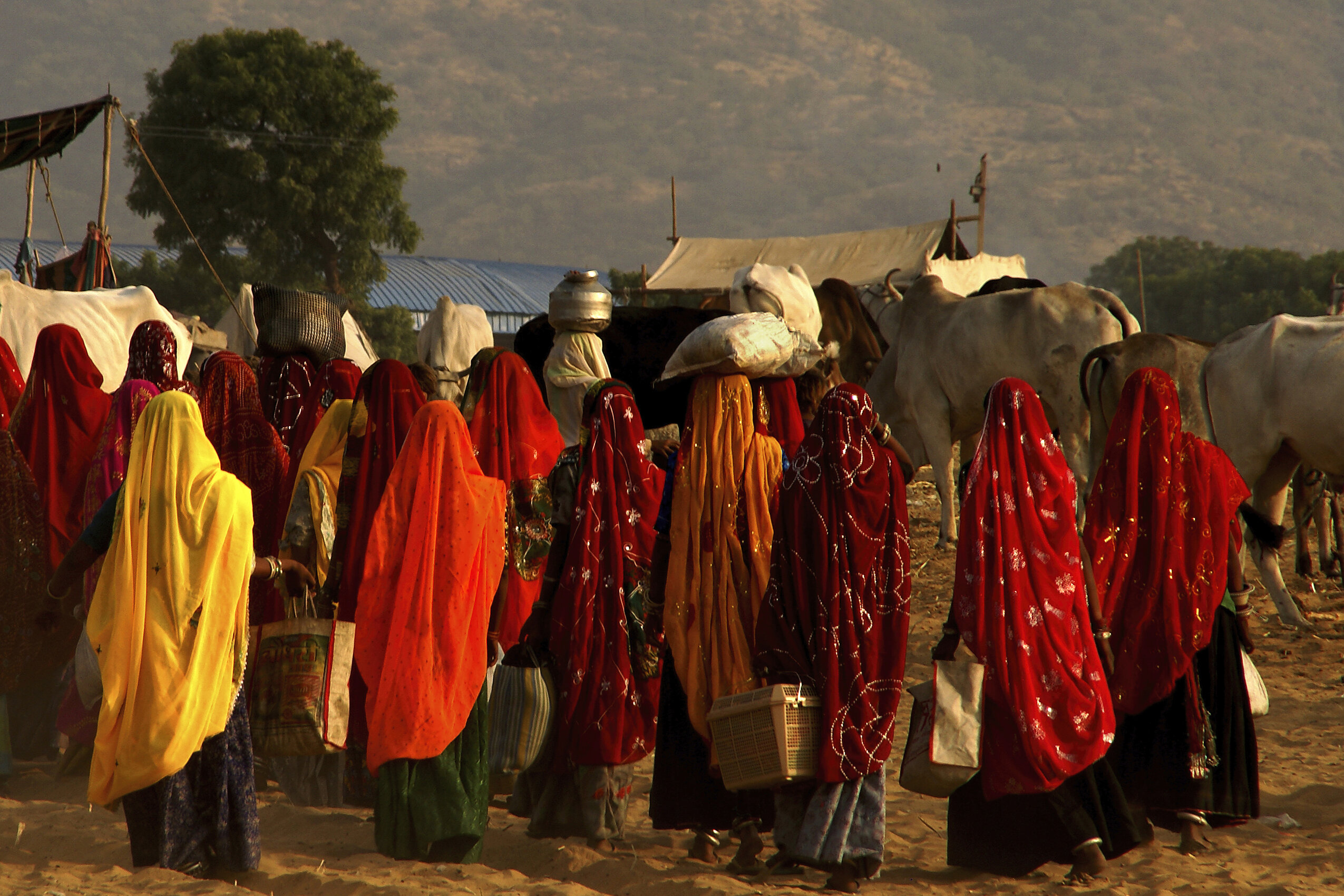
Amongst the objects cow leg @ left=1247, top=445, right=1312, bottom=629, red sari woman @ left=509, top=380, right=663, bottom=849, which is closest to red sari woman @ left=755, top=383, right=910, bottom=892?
red sari woman @ left=509, top=380, right=663, bottom=849

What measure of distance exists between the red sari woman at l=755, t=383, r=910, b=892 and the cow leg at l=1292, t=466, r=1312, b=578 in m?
5.53

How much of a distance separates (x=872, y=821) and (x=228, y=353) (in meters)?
3.67

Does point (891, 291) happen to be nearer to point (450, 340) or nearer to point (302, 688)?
point (450, 340)

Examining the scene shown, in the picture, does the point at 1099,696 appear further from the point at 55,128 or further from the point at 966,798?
the point at 55,128

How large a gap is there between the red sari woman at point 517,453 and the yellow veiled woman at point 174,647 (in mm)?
1267

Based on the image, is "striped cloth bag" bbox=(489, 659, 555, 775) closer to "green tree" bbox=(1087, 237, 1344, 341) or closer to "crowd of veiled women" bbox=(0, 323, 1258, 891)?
"crowd of veiled women" bbox=(0, 323, 1258, 891)

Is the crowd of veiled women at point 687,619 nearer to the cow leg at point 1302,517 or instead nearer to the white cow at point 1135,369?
the white cow at point 1135,369

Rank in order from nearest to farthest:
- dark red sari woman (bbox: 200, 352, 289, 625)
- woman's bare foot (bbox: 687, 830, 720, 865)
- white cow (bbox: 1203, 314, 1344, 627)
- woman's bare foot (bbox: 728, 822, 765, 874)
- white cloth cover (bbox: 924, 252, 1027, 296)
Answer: woman's bare foot (bbox: 728, 822, 765, 874) → woman's bare foot (bbox: 687, 830, 720, 865) → dark red sari woman (bbox: 200, 352, 289, 625) → white cow (bbox: 1203, 314, 1344, 627) → white cloth cover (bbox: 924, 252, 1027, 296)

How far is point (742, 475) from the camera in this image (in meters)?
4.38

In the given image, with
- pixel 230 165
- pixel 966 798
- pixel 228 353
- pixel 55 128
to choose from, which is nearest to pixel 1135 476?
pixel 966 798

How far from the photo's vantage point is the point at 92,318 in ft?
35.5

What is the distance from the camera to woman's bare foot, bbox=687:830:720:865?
4375 mm

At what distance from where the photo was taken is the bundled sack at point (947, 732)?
3840mm

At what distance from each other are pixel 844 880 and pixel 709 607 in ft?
3.12
